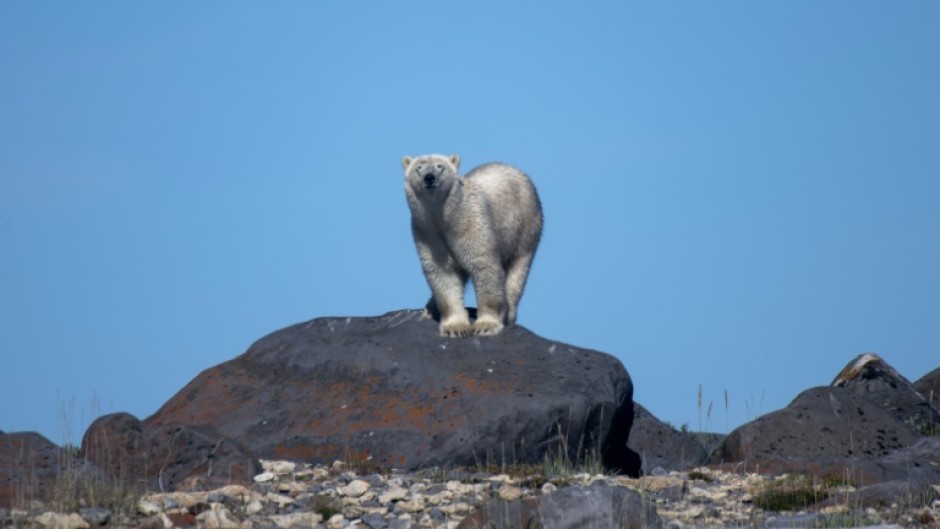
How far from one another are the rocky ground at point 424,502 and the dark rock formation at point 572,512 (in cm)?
17

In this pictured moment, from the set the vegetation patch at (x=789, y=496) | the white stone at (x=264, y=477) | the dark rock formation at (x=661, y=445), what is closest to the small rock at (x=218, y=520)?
the white stone at (x=264, y=477)

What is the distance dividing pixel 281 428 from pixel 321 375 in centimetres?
95

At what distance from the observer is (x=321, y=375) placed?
601 inches

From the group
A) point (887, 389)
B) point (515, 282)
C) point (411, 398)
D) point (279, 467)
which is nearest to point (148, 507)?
point (279, 467)

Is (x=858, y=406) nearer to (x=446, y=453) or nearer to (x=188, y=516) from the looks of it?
(x=446, y=453)

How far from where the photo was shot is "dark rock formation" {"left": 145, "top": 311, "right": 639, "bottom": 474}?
45.8 ft

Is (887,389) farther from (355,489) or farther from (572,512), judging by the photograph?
(572,512)

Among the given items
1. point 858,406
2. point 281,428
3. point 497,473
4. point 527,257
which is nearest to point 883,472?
point 858,406

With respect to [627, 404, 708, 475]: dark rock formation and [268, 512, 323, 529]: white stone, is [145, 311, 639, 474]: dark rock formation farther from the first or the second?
[268, 512, 323, 529]: white stone

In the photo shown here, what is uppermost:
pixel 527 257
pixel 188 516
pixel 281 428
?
pixel 527 257

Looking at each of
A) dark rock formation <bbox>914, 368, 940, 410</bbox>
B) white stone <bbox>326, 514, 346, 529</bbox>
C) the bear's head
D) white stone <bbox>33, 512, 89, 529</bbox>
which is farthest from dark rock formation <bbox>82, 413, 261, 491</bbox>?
dark rock formation <bbox>914, 368, 940, 410</bbox>

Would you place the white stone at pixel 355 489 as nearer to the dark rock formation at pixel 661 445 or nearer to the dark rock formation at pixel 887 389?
the dark rock formation at pixel 661 445

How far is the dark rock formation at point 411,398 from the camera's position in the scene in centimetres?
1396

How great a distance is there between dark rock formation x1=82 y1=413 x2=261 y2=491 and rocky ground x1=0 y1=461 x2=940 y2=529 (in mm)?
395
